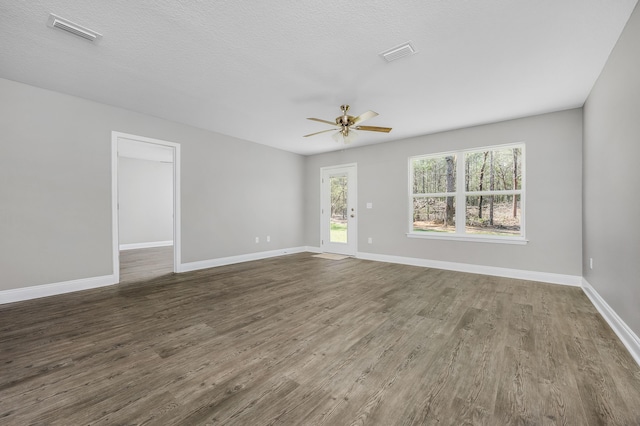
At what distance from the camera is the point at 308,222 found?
7391mm

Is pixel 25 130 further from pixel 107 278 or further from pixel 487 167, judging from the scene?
pixel 487 167

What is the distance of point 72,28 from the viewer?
228 cm

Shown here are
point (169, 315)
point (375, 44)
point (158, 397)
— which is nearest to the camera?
point (158, 397)

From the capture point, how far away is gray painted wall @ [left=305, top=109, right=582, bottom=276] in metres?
4.04

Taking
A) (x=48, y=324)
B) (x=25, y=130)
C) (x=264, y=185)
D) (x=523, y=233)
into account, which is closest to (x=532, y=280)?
(x=523, y=233)

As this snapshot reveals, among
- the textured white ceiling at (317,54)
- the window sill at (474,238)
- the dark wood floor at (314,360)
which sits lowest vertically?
the dark wood floor at (314,360)

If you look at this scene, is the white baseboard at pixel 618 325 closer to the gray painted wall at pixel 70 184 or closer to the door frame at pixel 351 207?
the door frame at pixel 351 207

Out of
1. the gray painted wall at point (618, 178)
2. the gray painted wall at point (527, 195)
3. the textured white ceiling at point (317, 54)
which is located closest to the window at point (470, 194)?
the gray painted wall at point (527, 195)

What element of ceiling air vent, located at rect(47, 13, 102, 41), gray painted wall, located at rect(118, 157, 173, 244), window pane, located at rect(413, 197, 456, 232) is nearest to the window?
window pane, located at rect(413, 197, 456, 232)

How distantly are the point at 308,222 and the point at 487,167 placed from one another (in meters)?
4.35

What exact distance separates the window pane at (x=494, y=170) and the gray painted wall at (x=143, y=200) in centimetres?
847

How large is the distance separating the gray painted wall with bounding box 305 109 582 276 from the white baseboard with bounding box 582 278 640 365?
3.26ft

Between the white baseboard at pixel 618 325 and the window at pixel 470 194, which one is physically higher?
the window at pixel 470 194

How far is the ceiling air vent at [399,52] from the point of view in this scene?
2.49 metres
